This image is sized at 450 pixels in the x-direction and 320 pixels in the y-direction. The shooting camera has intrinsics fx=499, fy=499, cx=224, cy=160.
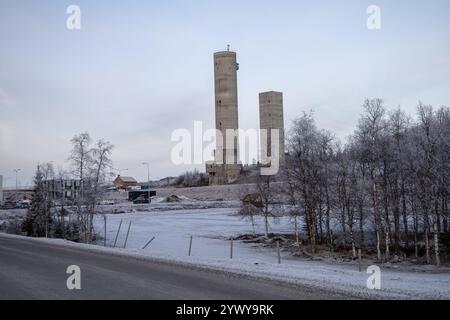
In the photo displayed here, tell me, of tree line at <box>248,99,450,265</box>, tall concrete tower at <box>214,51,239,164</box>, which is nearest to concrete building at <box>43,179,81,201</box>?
tree line at <box>248,99,450,265</box>

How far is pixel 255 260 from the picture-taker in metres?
27.0

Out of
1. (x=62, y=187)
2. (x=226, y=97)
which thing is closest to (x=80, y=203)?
(x=62, y=187)

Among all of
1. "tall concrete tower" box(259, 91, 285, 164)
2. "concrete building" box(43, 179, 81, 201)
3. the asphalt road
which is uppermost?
"tall concrete tower" box(259, 91, 285, 164)

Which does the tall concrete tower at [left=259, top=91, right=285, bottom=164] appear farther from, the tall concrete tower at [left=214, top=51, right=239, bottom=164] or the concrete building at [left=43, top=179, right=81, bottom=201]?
the concrete building at [left=43, top=179, right=81, bottom=201]

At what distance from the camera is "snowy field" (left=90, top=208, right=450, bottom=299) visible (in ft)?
43.6

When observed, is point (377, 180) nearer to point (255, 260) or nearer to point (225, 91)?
point (255, 260)

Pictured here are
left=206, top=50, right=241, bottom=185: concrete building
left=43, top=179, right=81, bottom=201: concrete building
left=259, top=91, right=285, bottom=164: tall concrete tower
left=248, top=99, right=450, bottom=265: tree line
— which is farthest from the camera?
left=259, top=91, right=285, bottom=164: tall concrete tower

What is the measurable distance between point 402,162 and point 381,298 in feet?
92.6

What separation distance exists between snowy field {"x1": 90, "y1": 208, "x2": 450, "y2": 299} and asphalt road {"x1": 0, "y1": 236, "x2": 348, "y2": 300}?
1222 millimetres

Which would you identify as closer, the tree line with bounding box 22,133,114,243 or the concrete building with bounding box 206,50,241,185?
the tree line with bounding box 22,133,114,243

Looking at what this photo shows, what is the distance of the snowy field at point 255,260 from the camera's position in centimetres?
1330

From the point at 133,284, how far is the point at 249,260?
1177 centimetres
